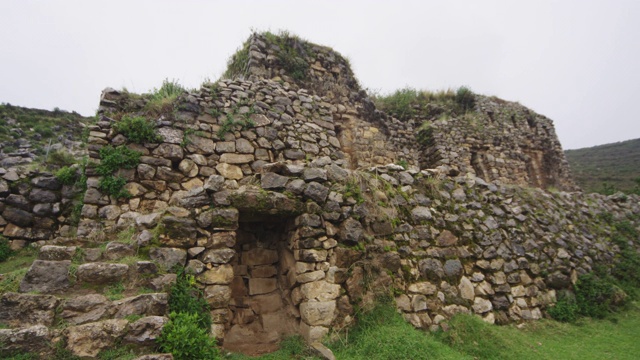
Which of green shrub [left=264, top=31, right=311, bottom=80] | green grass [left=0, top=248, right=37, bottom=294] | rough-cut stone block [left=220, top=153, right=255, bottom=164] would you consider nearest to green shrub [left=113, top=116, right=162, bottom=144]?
rough-cut stone block [left=220, top=153, right=255, bottom=164]

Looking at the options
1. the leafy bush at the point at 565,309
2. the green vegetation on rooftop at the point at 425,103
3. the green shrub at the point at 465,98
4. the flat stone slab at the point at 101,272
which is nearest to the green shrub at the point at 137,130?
the flat stone slab at the point at 101,272

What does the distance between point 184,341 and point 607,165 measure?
47.6m

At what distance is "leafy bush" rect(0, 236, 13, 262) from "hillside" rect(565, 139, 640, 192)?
1220 inches

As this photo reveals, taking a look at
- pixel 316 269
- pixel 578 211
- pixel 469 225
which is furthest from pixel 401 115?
pixel 316 269

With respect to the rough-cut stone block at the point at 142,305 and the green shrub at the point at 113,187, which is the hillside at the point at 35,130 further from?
the rough-cut stone block at the point at 142,305

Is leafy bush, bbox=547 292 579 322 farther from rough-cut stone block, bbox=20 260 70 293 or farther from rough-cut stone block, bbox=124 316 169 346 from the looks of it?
rough-cut stone block, bbox=20 260 70 293

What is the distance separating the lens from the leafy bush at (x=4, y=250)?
6.20m

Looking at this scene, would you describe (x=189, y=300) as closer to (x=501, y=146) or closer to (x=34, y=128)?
(x=501, y=146)

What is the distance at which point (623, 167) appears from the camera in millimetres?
35250

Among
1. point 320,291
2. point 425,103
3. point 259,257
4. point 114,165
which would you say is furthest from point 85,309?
point 425,103

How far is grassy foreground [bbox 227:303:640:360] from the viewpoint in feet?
13.2

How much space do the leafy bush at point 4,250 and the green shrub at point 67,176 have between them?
4.57ft

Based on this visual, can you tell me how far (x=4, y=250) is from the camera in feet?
20.6

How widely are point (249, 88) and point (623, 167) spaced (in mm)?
42672
